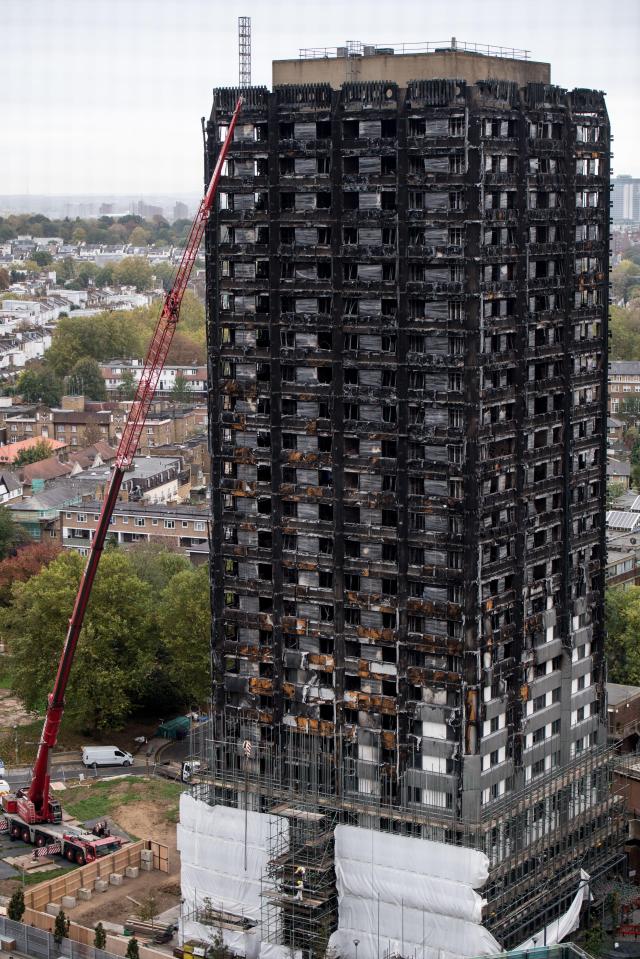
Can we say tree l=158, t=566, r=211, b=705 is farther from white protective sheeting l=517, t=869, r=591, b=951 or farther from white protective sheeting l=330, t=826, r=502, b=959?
white protective sheeting l=517, t=869, r=591, b=951

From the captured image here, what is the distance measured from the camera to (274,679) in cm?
9844

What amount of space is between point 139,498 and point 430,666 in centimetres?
10580

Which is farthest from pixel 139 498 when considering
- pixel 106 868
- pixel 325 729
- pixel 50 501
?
pixel 325 729

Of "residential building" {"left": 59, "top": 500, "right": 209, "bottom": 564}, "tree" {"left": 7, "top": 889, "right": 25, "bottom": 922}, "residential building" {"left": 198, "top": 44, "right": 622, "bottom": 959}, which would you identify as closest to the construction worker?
"residential building" {"left": 198, "top": 44, "right": 622, "bottom": 959}

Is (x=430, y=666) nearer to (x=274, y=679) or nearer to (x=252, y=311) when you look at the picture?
(x=274, y=679)

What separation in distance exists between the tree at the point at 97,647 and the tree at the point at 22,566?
24.6 meters

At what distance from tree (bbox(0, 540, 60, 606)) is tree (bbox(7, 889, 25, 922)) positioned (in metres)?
66.4

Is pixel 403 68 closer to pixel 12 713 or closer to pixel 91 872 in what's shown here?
pixel 91 872

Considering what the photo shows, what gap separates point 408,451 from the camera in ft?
308

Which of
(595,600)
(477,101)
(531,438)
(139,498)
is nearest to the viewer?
(477,101)

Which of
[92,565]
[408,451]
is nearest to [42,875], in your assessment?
[92,565]

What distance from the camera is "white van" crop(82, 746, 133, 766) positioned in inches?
5261

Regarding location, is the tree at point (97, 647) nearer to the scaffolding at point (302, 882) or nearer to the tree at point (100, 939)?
the tree at point (100, 939)

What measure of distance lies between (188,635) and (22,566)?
3778 centimetres
